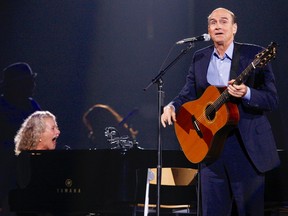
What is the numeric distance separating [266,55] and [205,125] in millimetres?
698

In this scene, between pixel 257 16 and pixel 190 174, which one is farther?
pixel 257 16

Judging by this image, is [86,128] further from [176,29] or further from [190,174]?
[190,174]

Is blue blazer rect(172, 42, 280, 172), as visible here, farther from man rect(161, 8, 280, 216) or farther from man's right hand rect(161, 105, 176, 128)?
man's right hand rect(161, 105, 176, 128)

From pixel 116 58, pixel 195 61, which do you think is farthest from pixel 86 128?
pixel 195 61

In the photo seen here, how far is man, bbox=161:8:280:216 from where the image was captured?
3500mm

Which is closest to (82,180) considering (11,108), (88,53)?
(11,108)

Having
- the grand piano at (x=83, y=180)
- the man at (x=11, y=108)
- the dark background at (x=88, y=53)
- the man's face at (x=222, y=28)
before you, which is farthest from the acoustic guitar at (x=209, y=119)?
the dark background at (x=88, y=53)

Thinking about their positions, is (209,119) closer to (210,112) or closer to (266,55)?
(210,112)

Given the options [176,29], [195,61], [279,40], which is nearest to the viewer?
[195,61]

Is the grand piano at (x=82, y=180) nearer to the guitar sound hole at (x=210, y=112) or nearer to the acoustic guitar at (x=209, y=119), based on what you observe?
the acoustic guitar at (x=209, y=119)

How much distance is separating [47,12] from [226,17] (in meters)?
4.88

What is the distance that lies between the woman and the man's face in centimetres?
250

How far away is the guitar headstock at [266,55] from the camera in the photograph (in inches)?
132

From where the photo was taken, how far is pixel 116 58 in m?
8.10
